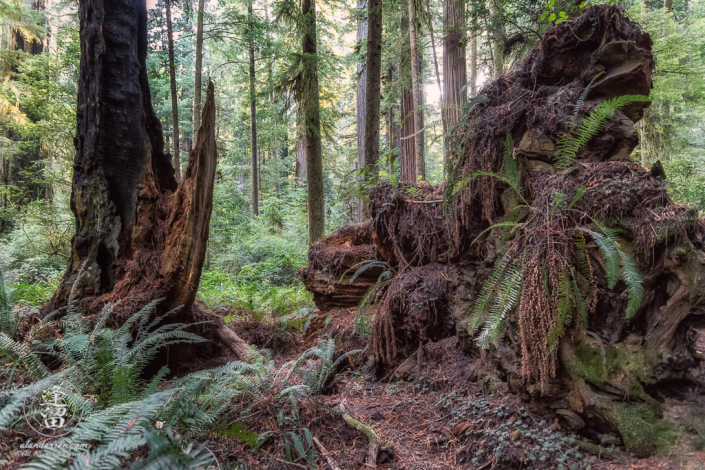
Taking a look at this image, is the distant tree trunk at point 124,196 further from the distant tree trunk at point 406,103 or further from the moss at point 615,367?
the distant tree trunk at point 406,103

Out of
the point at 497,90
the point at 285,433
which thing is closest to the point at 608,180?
the point at 497,90

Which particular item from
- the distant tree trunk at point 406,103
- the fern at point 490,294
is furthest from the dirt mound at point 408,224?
the distant tree trunk at point 406,103

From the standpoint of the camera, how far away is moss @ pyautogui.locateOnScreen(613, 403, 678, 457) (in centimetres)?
219

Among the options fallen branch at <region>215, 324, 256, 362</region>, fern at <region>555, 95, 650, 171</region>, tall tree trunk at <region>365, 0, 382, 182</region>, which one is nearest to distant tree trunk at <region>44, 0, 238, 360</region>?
fallen branch at <region>215, 324, 256, 362</region>

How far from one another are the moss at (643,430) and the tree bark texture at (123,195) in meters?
4.23

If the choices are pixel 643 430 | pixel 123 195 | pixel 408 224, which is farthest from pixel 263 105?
pixel 643 430

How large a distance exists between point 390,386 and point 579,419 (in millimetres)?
1806

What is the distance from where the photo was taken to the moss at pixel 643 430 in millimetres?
2188

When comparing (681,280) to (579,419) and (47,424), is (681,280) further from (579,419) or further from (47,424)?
(47,424)

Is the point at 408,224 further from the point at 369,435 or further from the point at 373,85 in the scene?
the point at 373,85

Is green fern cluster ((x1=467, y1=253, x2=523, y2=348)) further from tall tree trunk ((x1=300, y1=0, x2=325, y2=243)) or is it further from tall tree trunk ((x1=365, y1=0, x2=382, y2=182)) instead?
tall tree trunk ((x1=300, y1=0, x2=325, y2=243))

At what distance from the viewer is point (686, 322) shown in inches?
91.3

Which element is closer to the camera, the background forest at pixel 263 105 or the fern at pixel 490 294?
the fern at pixel 490 294

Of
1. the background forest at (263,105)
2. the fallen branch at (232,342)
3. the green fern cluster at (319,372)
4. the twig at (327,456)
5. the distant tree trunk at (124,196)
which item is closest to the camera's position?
the twig at (327,456)
